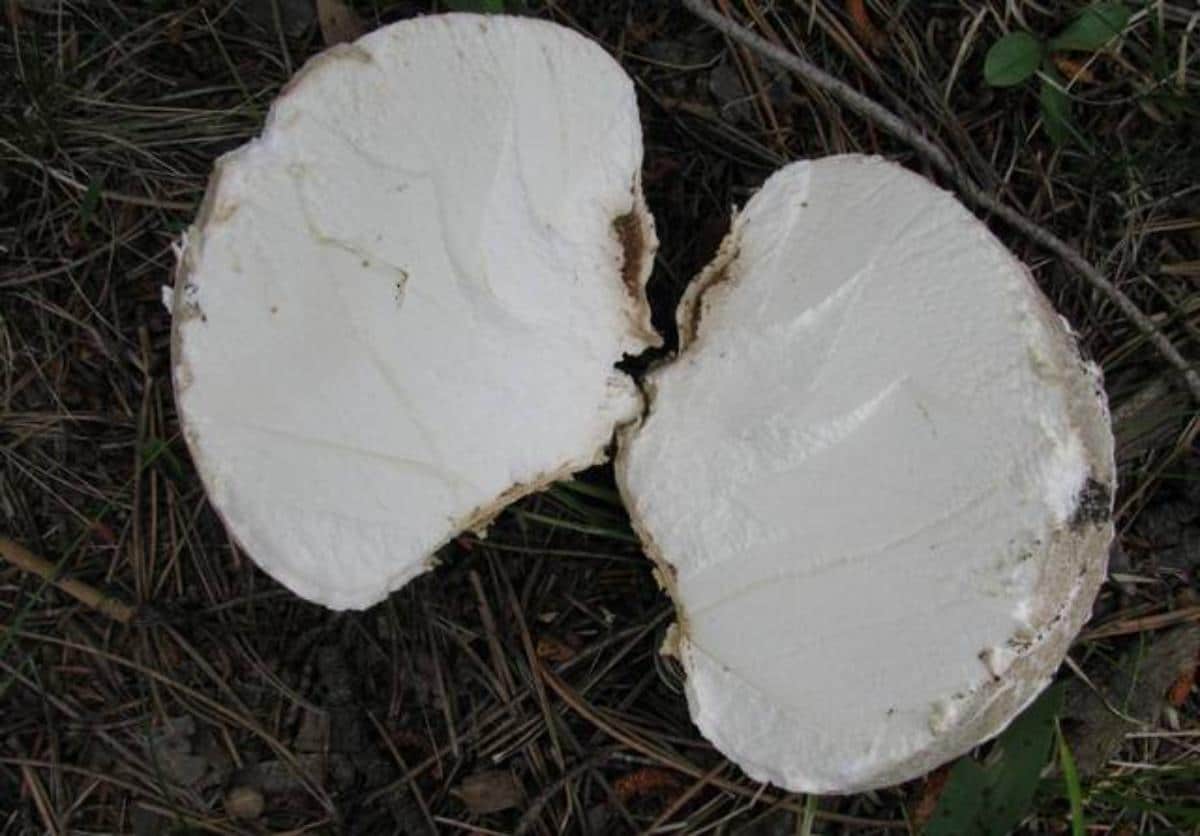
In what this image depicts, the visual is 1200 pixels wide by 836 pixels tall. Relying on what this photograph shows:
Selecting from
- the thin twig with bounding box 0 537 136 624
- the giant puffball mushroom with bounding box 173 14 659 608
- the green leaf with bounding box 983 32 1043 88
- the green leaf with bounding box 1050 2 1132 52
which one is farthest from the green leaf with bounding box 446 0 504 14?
the thin twig with bounding box 0 537 136 624

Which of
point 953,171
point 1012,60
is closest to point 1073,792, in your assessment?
point 953,171

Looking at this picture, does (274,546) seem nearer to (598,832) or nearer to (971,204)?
(598,832)

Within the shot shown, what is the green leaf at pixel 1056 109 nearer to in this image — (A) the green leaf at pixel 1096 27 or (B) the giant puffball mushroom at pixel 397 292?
(A) the green leaf at pixel 1096 27

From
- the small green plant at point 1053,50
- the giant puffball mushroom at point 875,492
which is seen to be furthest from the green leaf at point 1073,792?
the small green plant at point 1053,50

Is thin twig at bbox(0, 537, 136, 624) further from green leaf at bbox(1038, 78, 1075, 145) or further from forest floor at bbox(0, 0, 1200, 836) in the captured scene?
green leaf at bbox(1038, 78, 1075, 145)

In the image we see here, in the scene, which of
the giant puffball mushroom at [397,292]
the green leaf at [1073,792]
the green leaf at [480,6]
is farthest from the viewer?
the green leaf at [480,6]

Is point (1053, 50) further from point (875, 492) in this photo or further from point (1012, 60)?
point (875, 492)
